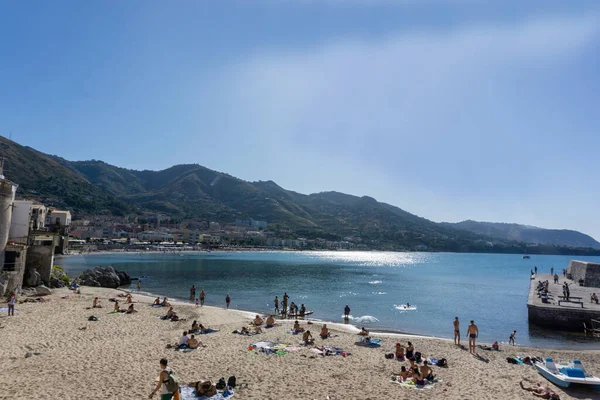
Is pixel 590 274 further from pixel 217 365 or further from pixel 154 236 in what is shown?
pixel 154 236

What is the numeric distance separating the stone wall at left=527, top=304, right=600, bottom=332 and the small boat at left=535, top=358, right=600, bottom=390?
17.2 meters

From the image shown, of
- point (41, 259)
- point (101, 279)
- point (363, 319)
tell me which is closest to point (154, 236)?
point (101, 279)

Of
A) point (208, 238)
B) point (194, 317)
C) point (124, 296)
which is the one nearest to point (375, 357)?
point (194, 317)

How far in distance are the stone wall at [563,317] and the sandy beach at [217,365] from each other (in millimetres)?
9197

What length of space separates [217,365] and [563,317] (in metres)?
27.6

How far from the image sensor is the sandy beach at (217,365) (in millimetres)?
10602

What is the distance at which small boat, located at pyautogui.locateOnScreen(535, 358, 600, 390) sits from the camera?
488 inches

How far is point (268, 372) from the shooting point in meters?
12.5

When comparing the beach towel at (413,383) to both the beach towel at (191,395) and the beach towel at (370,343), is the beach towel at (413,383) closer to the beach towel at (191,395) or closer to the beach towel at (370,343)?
the beach towel at (370,343)

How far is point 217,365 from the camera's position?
13062mm

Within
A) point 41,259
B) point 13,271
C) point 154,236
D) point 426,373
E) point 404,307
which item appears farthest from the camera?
point 154,236

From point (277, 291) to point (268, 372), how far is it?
3201 cm

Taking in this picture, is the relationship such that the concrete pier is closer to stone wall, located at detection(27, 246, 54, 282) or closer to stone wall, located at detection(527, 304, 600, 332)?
stone wall, located at detection(527, 304, 600, 332)

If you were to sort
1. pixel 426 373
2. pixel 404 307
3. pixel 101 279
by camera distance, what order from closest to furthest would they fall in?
1. pixel 426 373
2. pixel 404 307
3. pixel 101 279
